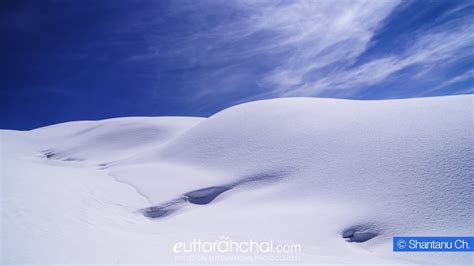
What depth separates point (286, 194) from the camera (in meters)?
10.5

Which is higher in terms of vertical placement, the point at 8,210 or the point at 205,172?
the point at 205,172

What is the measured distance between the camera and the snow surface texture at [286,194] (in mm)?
6434

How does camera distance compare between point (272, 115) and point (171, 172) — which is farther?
point (272, 115)

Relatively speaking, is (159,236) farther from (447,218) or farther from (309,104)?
(309,104)

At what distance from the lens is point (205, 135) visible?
751 inches

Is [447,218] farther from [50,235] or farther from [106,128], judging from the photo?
[106,128]

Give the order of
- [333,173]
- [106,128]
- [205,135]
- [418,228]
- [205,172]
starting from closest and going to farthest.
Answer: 1. [418,228]
2. [333,173]
3. [205,172]
4. [205,135]
5. [106,128]

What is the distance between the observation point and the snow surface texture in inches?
253

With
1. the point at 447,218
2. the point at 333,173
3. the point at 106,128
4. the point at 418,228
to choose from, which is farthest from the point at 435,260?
the point at 106,128

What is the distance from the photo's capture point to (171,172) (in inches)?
577

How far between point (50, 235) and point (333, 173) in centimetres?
868

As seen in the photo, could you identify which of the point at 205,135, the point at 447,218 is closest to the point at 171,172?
the point at 205,135

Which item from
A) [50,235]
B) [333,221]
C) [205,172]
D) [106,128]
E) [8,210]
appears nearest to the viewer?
[50,235]

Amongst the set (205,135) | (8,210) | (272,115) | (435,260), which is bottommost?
(435,260)
